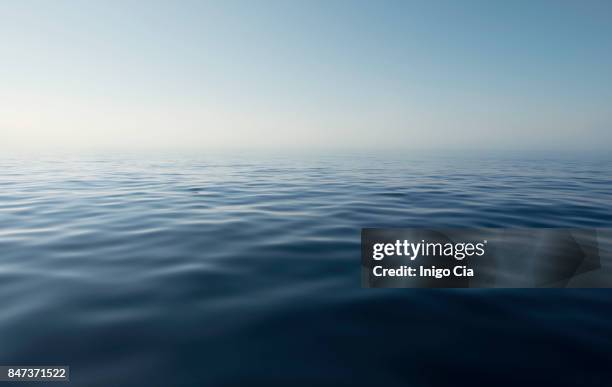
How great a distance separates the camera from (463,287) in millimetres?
3953

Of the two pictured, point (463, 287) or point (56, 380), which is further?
point (463, 287)

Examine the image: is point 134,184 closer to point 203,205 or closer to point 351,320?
point 203,205

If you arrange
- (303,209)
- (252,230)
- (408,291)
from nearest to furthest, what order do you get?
(408,291), (252,230), (303,209)

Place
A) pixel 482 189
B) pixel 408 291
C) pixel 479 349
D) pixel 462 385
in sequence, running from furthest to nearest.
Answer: pixel 482 189 < pixel 408 291 < pixel 479 349 < pixel 462 385

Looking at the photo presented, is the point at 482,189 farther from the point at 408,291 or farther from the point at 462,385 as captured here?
the point at 462,385

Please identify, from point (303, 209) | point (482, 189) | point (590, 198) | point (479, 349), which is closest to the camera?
point (479, 349)

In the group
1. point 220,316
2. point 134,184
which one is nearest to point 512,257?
point 220,316

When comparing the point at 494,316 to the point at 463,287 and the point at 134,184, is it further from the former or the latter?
the point at 134,184

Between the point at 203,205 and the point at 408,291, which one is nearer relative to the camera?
the point at 408,291

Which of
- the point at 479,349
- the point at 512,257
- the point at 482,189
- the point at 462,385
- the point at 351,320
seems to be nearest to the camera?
the point at 462,385

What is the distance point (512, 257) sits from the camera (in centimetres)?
502

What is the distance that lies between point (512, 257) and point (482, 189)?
7789 millimetres

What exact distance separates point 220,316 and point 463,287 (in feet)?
9.84

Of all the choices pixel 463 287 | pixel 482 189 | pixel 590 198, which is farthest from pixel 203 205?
pixel 590 198
